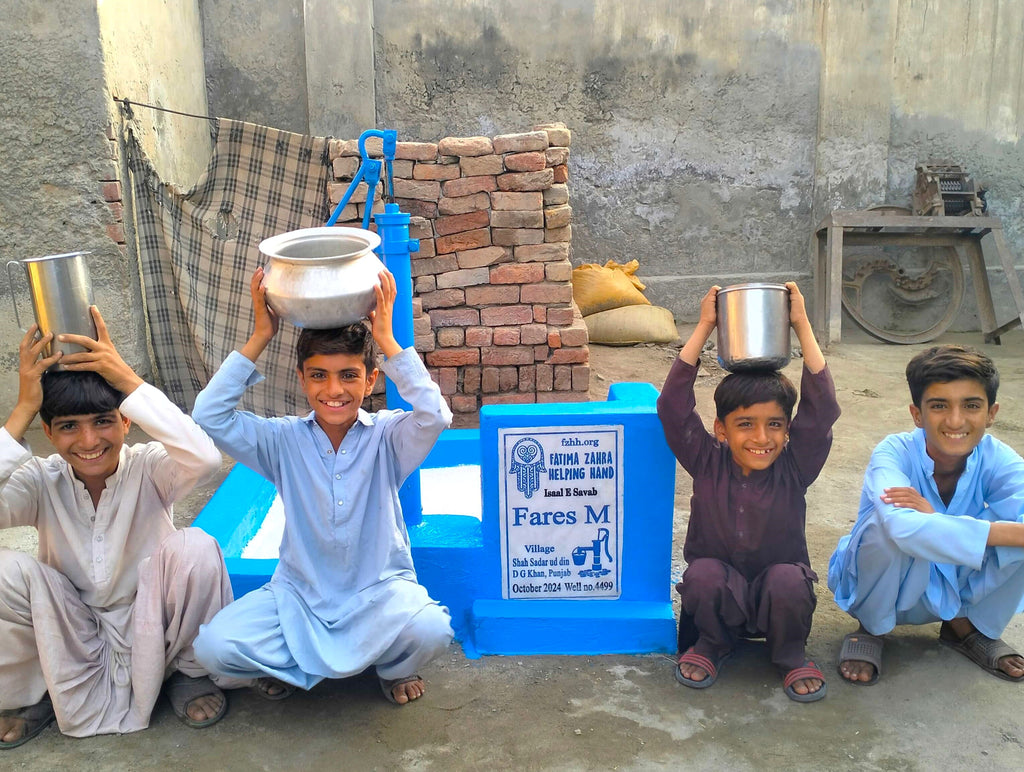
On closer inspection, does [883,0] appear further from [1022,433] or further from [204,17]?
[204,17]

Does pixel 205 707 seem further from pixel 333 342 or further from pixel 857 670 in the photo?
pixel 857 670

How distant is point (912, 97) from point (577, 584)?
6.55 m

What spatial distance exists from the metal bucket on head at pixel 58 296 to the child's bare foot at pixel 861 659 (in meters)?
2.16

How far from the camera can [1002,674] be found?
2463 mm

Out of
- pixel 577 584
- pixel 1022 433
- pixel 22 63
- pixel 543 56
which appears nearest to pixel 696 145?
pixel 543 56

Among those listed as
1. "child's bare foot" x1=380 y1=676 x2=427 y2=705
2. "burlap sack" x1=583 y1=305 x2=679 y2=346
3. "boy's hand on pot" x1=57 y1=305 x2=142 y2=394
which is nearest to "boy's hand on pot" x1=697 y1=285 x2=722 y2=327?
"child's bare foot" x1=380 y1=676 x2=427 y2=705

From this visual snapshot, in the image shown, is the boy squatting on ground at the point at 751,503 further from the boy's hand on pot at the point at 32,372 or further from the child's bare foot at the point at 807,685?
the boy's hand on pot at the point at 32,372

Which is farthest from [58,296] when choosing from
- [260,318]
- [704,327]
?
[704,327]

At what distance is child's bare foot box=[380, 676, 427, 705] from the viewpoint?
7.79 ft

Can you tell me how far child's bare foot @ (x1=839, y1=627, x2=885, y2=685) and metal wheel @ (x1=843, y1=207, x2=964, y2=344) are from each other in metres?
5.32

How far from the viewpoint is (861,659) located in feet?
8.13

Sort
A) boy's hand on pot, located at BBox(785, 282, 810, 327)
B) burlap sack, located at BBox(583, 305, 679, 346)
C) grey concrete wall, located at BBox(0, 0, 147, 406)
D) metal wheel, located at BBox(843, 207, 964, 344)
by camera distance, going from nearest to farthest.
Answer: boy's hand on pot, located at BBox(785, 282, 810, 327) < grey concrete wall, located at BBox(0, 0, 147, 406) < burlap sack, located at BBox(583, 305, 679, 346) < metal wheel, located at BBox(843, 207, 964, 344)

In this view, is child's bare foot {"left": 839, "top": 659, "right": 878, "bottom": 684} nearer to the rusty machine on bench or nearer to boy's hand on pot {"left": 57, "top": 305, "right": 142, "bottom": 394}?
boy's hand on pot {"left": 57, "top": 305, "right": 142, "bottom": 394}

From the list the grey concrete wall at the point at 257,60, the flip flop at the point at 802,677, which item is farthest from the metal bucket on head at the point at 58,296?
the grey concrete wall at the point at 257,60
